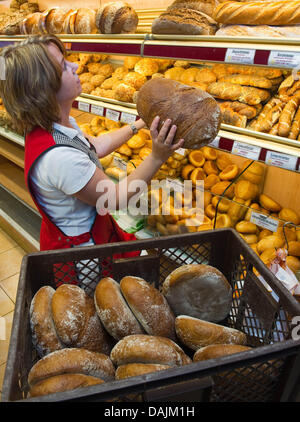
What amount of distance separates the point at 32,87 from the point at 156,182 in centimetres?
90

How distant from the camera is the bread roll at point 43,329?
72cm

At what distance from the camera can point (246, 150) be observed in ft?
4.11

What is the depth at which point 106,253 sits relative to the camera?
860mm

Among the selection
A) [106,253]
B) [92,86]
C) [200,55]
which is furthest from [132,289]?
[92,86]

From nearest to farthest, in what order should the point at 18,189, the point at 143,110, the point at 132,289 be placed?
the point at 132,289
the point at 143,110
the point at 18,189

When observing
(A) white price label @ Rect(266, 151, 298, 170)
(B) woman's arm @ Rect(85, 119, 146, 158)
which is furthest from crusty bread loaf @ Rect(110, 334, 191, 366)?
(B) woman's arm @ Rect(85, 119, 146, 158)

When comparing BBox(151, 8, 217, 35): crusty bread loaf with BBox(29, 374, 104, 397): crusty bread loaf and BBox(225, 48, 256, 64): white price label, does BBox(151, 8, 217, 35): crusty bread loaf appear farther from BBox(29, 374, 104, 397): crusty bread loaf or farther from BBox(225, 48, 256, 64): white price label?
BBox(29, 374, 104, 397): crusty bread loaf

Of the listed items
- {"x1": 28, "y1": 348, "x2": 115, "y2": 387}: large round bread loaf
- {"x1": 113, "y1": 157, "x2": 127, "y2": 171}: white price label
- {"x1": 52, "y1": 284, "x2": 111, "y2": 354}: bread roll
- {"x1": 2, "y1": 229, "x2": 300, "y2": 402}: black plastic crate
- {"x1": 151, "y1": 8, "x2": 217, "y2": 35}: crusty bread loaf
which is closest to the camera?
{"x1": 2, "y1": 229, "x2": 300, "y2": 402}: black plastic crate

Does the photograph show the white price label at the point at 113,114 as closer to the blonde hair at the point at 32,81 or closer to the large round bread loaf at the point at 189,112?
the blonde hair at the point at 32,81

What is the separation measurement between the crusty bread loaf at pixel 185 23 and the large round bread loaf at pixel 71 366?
133cm

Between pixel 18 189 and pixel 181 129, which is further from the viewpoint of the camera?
pixel 18 189

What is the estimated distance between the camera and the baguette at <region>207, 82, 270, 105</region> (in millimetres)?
1532

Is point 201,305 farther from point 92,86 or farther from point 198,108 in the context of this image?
point 92,86

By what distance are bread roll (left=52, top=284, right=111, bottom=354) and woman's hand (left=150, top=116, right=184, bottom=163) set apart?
0.57 m
